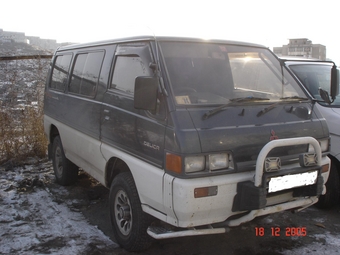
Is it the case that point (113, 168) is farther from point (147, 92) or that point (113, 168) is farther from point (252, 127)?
point (252, 127)

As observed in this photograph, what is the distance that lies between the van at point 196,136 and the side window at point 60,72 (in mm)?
1141

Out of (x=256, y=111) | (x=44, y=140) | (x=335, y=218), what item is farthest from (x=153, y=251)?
(x=44, y=140)

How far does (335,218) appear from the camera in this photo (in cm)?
452

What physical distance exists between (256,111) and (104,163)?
5.86 feet

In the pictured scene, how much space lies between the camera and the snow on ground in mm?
3698

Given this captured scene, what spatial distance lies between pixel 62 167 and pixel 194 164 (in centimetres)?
339

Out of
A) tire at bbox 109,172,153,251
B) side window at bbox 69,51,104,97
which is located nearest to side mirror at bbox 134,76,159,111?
tire at bbox 109,172,153,251

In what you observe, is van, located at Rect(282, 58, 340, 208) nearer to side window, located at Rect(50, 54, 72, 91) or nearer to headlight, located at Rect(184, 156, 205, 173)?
headlight, located at Rect(184, 156, 205, 173)

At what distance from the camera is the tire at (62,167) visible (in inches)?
220

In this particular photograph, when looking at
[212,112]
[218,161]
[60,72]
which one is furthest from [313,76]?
[60,72]

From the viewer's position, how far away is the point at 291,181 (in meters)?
3.15

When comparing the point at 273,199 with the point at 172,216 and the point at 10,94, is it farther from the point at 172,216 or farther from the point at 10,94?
the point at 10,94

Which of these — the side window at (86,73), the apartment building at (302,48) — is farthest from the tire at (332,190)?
Result: the apartment building at (302,48)

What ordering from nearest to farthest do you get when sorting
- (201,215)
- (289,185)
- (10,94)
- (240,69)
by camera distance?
(201,215), (289,185), (240,69), (10,94)
